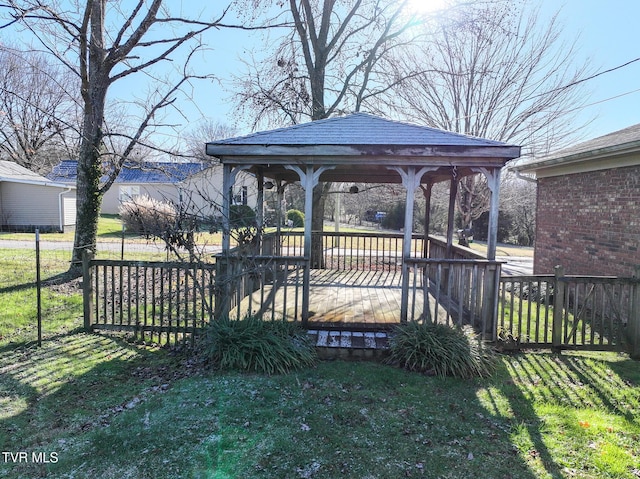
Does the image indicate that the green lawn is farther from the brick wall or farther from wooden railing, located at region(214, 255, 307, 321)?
the brick wall

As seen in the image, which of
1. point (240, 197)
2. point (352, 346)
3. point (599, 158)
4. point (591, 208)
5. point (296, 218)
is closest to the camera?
point (352, 346)

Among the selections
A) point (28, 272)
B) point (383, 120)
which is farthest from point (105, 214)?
point (383, 120)

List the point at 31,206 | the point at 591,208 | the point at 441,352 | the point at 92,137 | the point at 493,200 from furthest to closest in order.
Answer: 1. the point at 31,206
2. the point at 92,137
3. the point at 591,208
4. the point at 493,200
5. the point at 441,352

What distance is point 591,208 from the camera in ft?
26.7

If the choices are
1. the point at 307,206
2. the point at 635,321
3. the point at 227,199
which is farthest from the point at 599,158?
the point at 227,199

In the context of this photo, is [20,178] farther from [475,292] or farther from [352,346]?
[475,292]

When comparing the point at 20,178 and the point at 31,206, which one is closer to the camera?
the point at 20,178

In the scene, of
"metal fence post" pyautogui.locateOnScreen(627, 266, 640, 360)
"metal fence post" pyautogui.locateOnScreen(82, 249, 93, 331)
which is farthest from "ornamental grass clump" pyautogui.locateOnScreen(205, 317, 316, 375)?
"metal fence post" pyautogui.locateOnScreen(627, 266, 640, 360)

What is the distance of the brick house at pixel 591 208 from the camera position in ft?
23.0

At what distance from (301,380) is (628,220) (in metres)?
6.55

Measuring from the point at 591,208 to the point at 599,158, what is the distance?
1.01 m

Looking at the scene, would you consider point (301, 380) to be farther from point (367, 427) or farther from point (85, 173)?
point (85, 173)

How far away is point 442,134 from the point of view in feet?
18.6

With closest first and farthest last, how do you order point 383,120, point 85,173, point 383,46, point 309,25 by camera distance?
point 383,120, point 85,173, point 309,25, point 383,46
